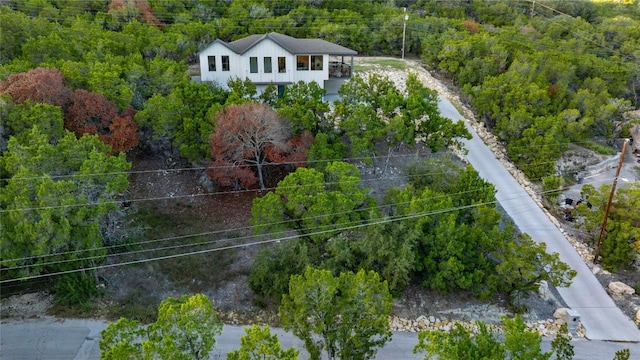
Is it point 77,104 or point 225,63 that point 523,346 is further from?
point 225,63

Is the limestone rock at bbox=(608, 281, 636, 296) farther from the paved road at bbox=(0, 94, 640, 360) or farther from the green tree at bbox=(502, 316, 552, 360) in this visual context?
the green tree at bbox=(502, 316, 552, 360)

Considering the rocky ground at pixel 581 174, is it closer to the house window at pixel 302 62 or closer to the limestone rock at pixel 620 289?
the limestone rock at pixel 620 289

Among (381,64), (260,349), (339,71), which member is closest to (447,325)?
(260,349)

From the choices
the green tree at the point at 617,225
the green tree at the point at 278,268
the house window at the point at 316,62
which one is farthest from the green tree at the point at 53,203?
the green tree at the point at 617,225

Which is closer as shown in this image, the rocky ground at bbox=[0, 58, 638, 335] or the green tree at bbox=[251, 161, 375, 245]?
the rocky ground at bbox=[0, 58, 638, 335]

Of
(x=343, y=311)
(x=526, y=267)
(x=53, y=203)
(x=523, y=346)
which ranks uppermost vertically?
(x=53, y=203)

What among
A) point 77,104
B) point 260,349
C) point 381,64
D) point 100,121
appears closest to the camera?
point 260,349

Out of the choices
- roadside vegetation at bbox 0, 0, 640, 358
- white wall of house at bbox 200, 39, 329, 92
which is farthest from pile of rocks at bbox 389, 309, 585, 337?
white wall of house at bbox 200, 39, 329, 92
